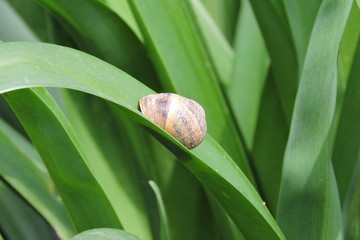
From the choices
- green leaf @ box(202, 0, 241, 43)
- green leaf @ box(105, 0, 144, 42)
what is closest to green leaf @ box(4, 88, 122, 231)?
green leaf @ box(105, 0, 144, 42)

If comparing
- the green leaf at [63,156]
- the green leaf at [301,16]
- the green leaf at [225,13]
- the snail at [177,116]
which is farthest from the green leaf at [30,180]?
the green leaf at [225,13]

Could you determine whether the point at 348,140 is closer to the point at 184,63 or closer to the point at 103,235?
the point at 184,63

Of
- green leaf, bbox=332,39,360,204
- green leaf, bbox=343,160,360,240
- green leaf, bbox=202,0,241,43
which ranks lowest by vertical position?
green leaf, bbox=343,160,360,240

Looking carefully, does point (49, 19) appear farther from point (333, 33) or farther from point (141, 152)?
point (333, 33)

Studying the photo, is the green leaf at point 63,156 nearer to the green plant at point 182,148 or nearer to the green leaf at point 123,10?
the green plant at point 182,148

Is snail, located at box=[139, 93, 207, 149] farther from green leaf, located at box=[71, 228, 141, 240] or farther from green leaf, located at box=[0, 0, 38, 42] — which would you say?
green leaf, located at box=[0, 0, 38, 42]

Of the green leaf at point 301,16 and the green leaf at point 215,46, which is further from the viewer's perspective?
the green leaf at point 215,46
